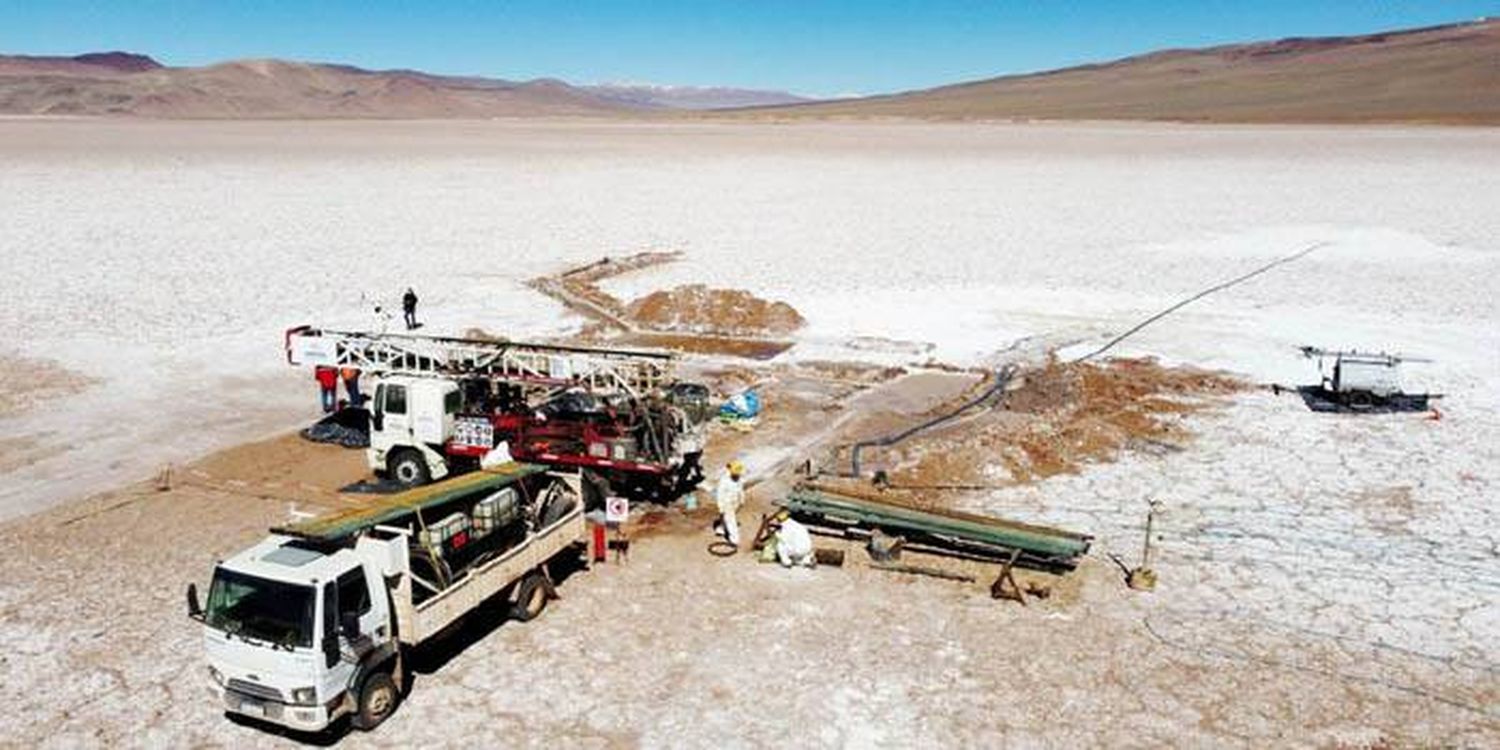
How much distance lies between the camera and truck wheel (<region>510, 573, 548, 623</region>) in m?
13.4

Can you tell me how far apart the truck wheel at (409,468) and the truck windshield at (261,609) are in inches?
273

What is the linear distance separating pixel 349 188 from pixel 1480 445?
59624 millimetres

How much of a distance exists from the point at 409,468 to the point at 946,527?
828 cm

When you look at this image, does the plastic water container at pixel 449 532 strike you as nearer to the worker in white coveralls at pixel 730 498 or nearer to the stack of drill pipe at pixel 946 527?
the worker in white coveralls at pixel 730 498

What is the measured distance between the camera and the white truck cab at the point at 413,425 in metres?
17.7

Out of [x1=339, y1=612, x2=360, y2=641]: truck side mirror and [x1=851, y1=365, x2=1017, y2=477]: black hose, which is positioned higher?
[x1=339, y1=612, x2=360, y2=641]: truck side mirror

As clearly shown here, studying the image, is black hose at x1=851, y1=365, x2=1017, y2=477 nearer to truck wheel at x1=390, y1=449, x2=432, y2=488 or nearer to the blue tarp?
the blue tarp

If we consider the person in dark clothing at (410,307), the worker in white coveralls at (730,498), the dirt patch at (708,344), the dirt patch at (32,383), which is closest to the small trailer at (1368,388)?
the dirt patch at (708,344)

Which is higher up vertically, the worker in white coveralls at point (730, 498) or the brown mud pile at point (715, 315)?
the brown mud pile at point (715, 315)

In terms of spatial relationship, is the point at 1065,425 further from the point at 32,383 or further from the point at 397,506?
the point at 32,383

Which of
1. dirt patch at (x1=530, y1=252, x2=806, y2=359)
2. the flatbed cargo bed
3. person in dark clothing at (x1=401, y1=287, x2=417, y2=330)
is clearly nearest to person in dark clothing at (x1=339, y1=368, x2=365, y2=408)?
the flatbed cargo bed

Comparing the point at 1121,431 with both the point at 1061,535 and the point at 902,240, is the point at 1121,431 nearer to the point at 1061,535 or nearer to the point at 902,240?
the point at 1061,535

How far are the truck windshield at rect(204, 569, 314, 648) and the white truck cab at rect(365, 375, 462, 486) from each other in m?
6.92

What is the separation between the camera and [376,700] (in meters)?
11.1
